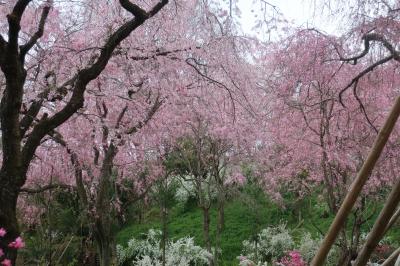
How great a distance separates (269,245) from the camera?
12.2m

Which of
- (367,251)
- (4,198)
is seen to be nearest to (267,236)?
(4,198)

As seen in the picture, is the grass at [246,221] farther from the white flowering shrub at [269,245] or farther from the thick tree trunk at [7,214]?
the thick tree trunk at [7,214]

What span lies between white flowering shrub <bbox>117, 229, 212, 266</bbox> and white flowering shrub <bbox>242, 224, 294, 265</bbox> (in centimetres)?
130

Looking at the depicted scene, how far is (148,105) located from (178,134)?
2929mm

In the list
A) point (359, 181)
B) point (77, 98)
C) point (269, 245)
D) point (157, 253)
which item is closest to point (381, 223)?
point (359, 181)

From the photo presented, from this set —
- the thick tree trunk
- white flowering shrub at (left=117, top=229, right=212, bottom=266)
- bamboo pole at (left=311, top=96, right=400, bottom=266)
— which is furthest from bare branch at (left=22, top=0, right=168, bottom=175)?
white flowering shrub at (left=117, top=229, right=212, bottom=266)

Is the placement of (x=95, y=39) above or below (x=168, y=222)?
above

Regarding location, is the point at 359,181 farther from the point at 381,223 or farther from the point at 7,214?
the point at 7,214

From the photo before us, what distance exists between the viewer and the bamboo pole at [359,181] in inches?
22.4

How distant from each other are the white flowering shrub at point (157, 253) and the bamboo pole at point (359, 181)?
9887 millimetres

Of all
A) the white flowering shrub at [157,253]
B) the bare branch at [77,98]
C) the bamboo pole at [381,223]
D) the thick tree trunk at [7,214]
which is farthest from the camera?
the white flowering shrub at [157,253]

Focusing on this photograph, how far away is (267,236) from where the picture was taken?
12.2m

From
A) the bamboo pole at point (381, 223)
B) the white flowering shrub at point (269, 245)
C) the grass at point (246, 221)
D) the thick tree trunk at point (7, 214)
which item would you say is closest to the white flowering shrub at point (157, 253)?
the grass at point (246, 221)

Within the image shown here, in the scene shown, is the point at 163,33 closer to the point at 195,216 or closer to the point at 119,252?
the point at 119,252
